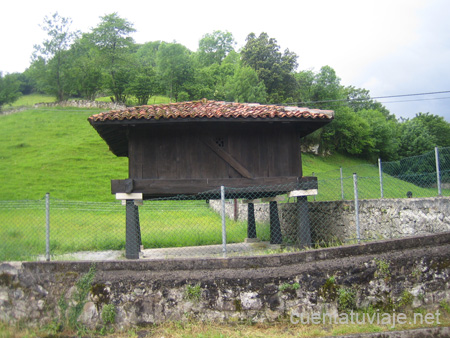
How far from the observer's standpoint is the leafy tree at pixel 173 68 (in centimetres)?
4888

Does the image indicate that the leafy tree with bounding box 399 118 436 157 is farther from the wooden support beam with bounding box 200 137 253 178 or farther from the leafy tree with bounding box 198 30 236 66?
the wooden support beam with bounding box 200 137 253 178

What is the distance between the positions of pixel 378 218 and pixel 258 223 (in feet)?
19.4

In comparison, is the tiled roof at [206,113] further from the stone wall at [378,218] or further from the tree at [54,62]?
the tree at [54,62]

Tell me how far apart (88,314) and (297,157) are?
5831mm

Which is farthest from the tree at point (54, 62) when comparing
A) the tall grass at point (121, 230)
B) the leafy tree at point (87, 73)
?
the tall grass at point (121, 230)

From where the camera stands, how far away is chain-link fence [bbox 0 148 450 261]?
7523 mm

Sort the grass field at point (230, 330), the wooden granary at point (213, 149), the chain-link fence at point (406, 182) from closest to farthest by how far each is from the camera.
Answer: the grass field at point (230, 330), the wooden granary at point (213, 149), the chain-link fence at point (406, 182)

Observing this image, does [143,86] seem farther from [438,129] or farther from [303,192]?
[438,129]

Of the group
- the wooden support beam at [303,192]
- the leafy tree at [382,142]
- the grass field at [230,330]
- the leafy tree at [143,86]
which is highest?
the leafy tree at [143,86]

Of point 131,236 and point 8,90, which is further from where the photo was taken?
point 8,90

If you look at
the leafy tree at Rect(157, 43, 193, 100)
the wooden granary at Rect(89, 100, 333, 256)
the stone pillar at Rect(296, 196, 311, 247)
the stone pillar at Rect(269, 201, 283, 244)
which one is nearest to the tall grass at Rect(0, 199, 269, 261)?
the wooden granary at Rect(89, 100, 333, 256)

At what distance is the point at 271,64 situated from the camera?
44.5 m

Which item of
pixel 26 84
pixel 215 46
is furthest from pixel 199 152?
pixel 26 84

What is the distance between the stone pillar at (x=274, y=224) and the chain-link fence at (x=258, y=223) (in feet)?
0.10
